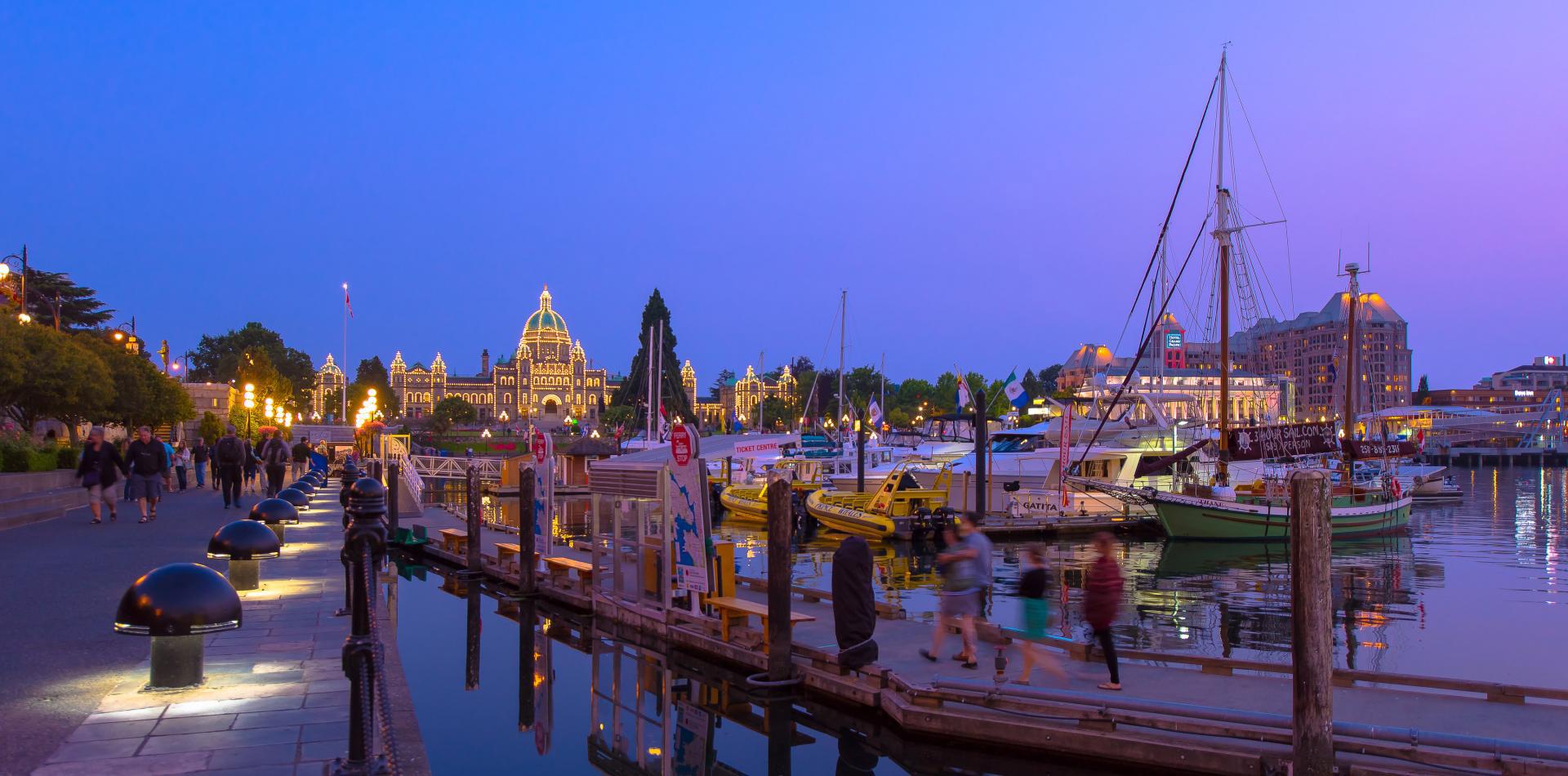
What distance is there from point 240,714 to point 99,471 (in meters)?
15.3

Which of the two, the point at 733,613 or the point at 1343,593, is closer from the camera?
the point at 733,613

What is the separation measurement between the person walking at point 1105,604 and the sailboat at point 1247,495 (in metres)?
26.3

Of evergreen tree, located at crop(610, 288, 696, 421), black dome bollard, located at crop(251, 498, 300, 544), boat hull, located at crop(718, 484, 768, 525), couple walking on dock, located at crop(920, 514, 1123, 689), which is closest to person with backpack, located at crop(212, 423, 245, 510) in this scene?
black dome bollard, located at crop(251, 498, 300, 544)

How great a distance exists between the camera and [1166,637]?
19.1 meters

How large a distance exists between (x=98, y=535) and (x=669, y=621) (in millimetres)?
11026

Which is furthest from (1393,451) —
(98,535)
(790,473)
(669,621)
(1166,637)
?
(98,535)

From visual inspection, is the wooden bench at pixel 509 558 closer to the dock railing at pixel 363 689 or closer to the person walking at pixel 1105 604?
the person walking at pixel 1105 604

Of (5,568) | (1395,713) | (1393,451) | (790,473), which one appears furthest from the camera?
(790,473)

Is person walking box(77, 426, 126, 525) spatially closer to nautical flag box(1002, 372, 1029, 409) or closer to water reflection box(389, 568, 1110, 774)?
water reflection box(389, 568, 1110, 774)

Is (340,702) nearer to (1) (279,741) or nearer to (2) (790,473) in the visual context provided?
(1) (279,741)

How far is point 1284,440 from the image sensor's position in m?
36.3

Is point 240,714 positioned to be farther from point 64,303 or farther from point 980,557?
point 64,303

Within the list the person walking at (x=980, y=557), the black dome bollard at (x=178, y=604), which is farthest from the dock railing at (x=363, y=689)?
the person walking at (x=980, y=557)

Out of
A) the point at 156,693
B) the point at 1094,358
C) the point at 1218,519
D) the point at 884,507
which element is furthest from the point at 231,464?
the point at 1094,358
